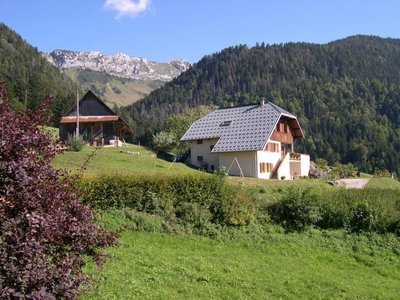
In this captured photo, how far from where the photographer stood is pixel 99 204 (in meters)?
21.7

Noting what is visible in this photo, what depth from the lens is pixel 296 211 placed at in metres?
23.4

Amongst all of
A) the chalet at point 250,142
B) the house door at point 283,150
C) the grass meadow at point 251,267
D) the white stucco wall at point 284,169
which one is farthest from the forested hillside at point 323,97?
the grass meadow at point 251,267

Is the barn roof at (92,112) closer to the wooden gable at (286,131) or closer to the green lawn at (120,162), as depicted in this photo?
the green lawn at (120,162)

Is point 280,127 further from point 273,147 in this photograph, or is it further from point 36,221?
point 36,221

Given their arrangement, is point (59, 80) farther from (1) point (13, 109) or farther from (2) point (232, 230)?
(1) point (13, 109)

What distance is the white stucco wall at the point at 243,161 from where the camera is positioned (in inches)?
1640

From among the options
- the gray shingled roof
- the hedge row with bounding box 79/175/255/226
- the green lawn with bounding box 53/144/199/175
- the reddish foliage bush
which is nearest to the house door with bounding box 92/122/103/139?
the green lawn with bounding box 53/144/199/175

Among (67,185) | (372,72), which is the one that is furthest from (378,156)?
(67,185)

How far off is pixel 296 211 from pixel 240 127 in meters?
22.6

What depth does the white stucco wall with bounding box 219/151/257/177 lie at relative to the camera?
1640 inches

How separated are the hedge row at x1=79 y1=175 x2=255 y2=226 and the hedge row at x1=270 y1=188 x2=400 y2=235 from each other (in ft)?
6.18

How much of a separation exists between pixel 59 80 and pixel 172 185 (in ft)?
421

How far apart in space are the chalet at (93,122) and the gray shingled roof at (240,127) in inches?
485

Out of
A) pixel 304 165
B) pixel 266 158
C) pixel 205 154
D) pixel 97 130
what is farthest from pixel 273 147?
pixel 97 130
